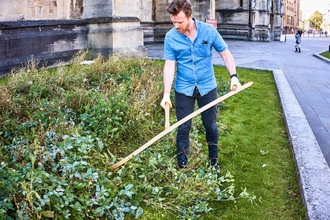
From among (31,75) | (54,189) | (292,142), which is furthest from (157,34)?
(54,189)

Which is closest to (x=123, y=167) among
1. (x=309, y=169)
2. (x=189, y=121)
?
(x=189, y=121)

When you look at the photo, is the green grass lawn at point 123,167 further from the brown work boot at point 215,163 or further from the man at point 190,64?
the man at point 190,64

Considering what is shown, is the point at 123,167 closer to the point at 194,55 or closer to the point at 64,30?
the point at 194,55

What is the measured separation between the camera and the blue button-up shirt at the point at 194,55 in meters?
3.21

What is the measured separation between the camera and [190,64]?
10.8ft

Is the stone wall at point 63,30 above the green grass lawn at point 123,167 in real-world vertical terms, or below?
above

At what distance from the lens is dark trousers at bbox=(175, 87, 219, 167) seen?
3.39 meters

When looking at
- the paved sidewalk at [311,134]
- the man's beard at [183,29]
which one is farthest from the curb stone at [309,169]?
the man's beard at [183,29]

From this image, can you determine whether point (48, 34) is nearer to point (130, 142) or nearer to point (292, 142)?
point (130, 142)

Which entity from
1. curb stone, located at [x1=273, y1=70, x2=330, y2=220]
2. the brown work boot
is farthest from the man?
curb stone, located at [x1=273, y1=70, x2=330, y2=220]

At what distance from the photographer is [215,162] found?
371 centimetres

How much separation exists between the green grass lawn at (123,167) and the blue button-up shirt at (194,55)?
798mm

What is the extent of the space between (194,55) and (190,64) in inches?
3.6

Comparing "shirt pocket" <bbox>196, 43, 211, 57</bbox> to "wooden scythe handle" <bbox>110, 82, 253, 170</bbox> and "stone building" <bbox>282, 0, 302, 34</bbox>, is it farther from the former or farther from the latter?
"stone building" <bbox>282, 0, 302, 34</bbox>
